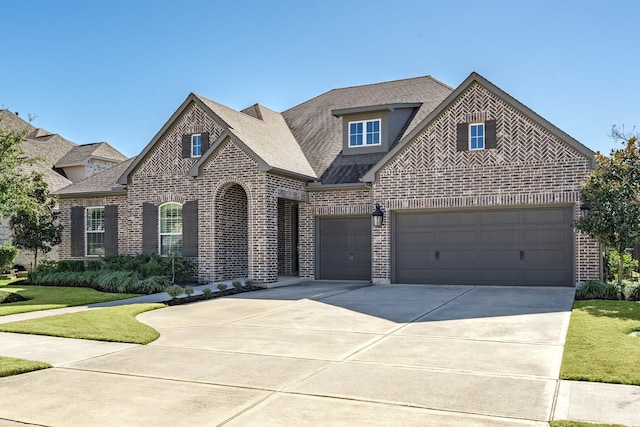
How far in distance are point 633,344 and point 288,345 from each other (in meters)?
4.89

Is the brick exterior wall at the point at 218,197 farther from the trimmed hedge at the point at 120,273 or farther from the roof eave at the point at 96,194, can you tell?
the trimmed hedge at the point at 120,273

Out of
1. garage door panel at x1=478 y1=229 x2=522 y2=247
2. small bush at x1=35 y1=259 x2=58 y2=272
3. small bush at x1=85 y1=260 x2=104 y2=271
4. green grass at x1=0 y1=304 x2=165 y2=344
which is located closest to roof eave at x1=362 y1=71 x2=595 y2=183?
garage door panel at x1=478 y1=229 x2=522 y2=247

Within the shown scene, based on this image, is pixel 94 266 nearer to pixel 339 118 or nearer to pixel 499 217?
pixel 339 118

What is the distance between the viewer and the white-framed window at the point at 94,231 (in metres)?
21.9

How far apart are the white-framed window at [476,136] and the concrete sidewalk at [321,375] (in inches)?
257

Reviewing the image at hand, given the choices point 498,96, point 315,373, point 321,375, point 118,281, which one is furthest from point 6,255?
point 321,375

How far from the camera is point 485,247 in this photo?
54.1 feet

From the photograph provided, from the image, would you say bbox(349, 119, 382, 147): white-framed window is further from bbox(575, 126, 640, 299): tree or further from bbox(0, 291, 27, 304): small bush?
bbox(0, 291, 27, 304): small bush

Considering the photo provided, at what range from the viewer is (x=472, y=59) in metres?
16.6

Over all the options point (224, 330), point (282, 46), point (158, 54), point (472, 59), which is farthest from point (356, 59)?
point (224, 330)

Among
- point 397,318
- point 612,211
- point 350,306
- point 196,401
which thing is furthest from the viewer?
point 612,211

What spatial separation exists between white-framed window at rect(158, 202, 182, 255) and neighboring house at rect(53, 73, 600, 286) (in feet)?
0.16

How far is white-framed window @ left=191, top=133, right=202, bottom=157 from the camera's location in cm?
1950

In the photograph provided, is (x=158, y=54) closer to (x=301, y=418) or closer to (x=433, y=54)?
(x=433, y=54)
